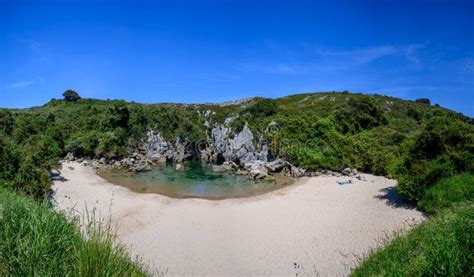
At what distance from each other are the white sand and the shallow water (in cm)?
252

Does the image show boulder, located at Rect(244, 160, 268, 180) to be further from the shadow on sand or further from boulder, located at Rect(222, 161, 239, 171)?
the shadow on sand

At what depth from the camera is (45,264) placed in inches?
185

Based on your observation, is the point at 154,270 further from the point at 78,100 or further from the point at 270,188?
the point at 78,100

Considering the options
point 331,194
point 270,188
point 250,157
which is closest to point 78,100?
point 250,157

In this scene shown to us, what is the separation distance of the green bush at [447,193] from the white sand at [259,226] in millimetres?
881

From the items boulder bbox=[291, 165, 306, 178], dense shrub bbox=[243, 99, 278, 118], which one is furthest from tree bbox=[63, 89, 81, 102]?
boulder bbox=[291, 165, 306, 178]

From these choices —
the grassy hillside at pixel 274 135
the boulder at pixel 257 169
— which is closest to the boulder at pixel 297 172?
the grassy hillside at pixel 274 135

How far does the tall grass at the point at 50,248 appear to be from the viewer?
4625 millimetres

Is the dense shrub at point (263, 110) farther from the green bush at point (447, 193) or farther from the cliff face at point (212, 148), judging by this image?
the green bush at point (447, 193)

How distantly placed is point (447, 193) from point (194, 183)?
20770 millimetres

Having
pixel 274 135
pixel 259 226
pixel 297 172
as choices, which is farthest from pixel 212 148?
pixel 259 226

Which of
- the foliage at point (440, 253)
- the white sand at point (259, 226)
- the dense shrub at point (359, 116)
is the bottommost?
the white sand at point (259, 226)

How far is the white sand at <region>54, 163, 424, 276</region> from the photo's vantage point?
11461 mm

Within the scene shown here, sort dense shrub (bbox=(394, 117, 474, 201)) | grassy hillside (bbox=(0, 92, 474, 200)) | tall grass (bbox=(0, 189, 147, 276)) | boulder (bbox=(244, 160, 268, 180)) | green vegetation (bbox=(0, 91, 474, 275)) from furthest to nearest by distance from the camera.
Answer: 1. boulder (bbox=(244, 160, 268, 180))
2. grassy hillside (bbox=(0, 92, 474, 200))
3. dense shrub (bbox=(394, 117, 474, 201))
4. green vegetation (bbox=(0, 91, 474, 275))
5. tall grass (bbox=(0, 189, 147, 276))
